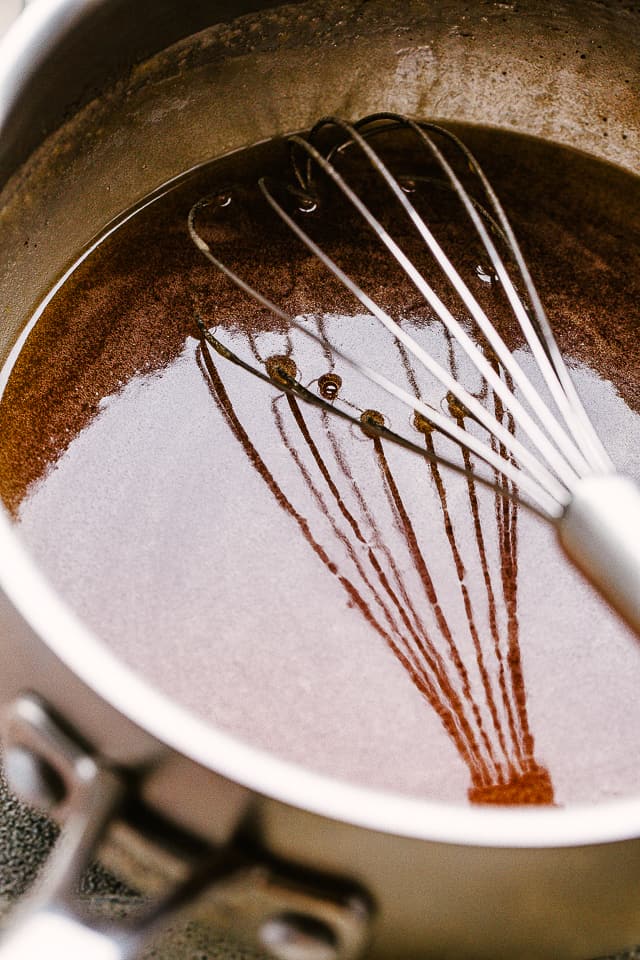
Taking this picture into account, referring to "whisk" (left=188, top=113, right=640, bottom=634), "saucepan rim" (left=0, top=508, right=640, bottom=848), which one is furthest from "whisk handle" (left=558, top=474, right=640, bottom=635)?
"saucepan rim" (left=0, top=508, right=640, bottom=848)

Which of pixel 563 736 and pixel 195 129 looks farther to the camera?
pixel 195 129

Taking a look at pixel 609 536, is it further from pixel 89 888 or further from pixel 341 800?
pixel 89 888

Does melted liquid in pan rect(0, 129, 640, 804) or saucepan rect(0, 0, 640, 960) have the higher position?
melted liquid in pan rect(0, 129, 640, 804)

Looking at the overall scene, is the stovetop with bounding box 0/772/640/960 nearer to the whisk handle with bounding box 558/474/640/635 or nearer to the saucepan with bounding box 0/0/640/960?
the saucepan with bounding box 0/0/640/960

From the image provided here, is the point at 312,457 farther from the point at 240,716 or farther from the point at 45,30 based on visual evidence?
the point at 45,30

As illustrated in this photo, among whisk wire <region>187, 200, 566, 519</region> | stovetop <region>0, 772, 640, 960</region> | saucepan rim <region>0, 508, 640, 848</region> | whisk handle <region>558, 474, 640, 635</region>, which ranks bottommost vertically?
stovetop <region>0, 772, 640, 960</region>

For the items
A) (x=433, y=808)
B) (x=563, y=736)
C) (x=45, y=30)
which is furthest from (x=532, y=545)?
(x=45, y=30)
